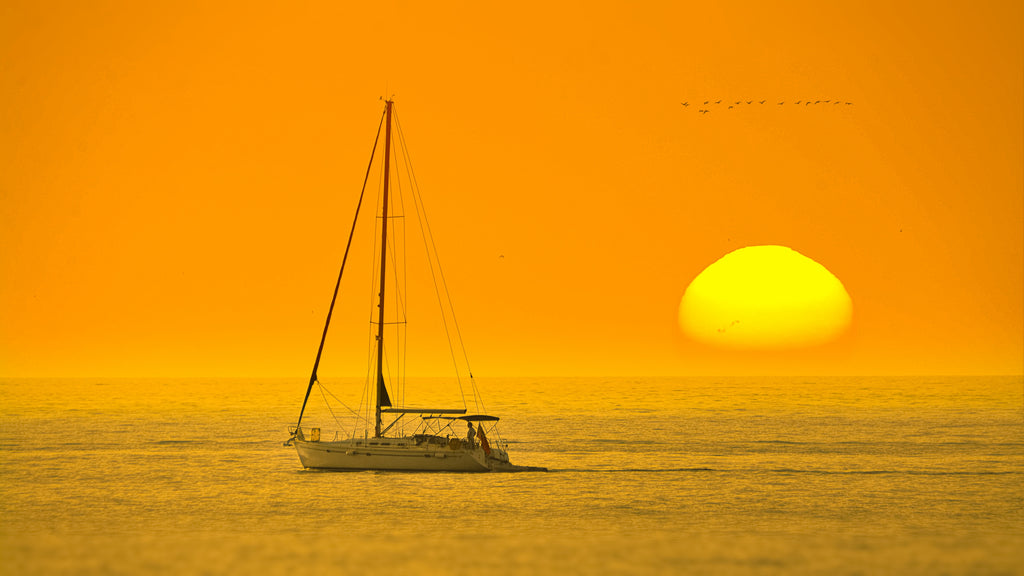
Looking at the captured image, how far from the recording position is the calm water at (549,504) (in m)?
23.6

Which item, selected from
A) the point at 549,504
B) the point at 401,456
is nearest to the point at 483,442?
the point at 401,456

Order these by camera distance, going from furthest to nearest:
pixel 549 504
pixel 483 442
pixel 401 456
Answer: pixel 483 442
pixel 401 456
pixel 549 504

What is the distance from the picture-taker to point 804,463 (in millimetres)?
70125

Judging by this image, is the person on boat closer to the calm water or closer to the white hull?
the white hull

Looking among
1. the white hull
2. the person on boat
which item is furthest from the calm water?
the person on boat

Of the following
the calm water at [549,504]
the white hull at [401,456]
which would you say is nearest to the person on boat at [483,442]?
the white hull at [401,456]

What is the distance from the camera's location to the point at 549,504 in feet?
157

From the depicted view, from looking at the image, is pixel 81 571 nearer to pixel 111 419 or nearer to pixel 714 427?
pixel 714 427

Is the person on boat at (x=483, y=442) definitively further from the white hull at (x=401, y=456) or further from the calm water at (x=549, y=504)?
the calm water at (x=549, y=504)

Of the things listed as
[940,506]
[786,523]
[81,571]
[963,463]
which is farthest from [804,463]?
[81,571]

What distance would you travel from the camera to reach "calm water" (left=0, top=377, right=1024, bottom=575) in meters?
23.6

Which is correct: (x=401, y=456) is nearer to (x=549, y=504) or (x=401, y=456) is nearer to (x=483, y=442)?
(x=483, y=442)

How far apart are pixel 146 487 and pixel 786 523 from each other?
32386 millimetres

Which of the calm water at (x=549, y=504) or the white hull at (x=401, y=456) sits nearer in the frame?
the calm water at (x=549, y=504)
